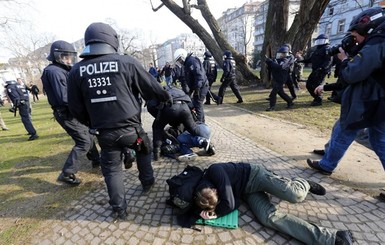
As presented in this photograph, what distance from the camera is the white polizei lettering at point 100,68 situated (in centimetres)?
222

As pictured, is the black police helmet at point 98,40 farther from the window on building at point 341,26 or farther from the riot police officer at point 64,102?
the window on building at point 341,26

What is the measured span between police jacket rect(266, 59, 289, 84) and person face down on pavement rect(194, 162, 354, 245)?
490 centimetres

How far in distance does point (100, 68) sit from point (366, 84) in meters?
2.84

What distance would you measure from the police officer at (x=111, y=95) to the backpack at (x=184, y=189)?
0.58 m

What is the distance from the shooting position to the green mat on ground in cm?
240

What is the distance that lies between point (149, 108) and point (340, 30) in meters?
40.9

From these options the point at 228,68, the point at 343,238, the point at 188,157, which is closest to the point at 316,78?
the point at 228,68

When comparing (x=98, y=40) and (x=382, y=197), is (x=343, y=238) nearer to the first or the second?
(x=382, y=197)

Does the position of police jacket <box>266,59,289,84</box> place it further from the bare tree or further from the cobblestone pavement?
the bare tree

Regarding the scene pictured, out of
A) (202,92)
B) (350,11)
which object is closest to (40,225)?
(202,92)

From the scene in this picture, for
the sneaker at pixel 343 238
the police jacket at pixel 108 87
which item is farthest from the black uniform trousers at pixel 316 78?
the police jacket at pixel 108 87

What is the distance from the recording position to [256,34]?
60.5 meters

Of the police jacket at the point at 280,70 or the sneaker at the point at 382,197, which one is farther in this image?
the police jacket at the point at 280,70

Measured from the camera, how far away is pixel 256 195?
101 inches
